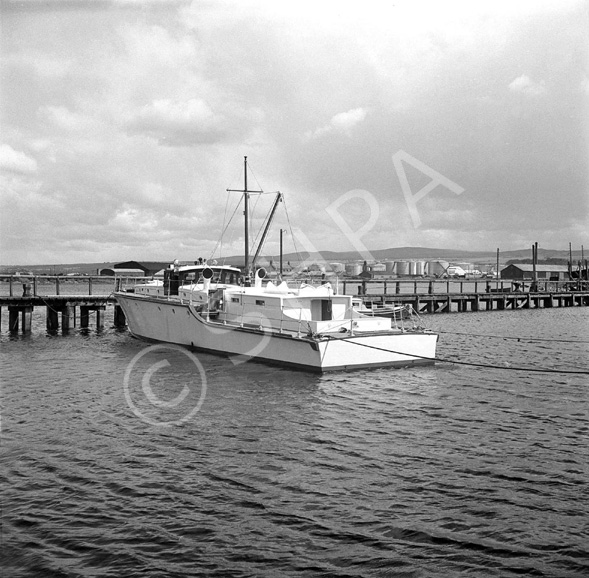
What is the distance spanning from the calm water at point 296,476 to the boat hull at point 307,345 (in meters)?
1.10

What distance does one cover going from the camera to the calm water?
9.30 meters

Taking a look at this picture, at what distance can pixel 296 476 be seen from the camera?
1247 centimetres

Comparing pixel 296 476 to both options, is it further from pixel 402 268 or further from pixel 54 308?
pixel 402 268

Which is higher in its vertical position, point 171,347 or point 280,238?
point 280,238

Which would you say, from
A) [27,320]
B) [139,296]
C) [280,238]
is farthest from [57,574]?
[280,238]

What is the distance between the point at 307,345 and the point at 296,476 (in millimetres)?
11542

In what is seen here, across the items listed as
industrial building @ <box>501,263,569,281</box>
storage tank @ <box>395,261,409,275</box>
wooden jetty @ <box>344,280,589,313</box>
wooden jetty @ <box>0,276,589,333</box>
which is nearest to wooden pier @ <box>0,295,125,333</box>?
wooden jetty @ <box>0,276,589,333</box>

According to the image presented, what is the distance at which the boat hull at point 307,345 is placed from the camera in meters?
23.8

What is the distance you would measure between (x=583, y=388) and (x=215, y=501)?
48.7 ft

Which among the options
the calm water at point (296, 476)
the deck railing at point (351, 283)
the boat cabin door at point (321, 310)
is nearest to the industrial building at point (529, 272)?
the deck railing at point (351, 283)

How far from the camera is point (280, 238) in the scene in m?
62.6

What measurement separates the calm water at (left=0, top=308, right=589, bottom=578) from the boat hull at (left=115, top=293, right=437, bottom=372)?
43.3 inches

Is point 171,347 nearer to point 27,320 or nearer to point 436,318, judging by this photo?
point 27,320

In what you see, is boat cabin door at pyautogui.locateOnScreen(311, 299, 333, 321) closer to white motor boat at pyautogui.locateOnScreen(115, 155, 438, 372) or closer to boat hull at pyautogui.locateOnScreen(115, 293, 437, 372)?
white motor boat at pyautogui.locateOnScreen(115, 155, 438, 372)
